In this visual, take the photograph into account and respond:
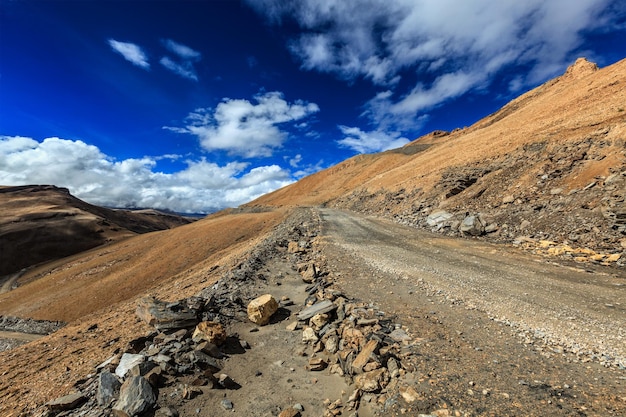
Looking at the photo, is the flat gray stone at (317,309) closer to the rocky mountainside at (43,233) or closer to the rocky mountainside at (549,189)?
the rocky mountainside at (549,189)

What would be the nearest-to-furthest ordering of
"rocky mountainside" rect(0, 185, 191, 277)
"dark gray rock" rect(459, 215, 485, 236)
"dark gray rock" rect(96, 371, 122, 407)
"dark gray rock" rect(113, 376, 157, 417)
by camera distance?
"dark gray rock" rect(113, 376, 157, 417) < "dark gray rock" rect(96, 371, 122, 407) < "dark gray rock" rect(459, 215, 485, 236) < "rocky mountainside" rect(0, 185, 191, 277)

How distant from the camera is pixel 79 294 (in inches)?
1373

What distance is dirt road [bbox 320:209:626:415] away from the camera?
4711 mm

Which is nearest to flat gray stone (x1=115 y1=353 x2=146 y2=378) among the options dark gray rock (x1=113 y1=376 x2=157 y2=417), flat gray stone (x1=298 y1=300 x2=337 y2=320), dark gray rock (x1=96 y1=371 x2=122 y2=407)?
dark gray rock (x1=96 y1=371 x2=122 y2=407)

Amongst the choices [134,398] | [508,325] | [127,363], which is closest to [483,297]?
[508,325]

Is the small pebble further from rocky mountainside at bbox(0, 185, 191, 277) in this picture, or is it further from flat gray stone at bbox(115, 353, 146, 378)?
rocky mountainside at bbox(0, 185, 191, 277)

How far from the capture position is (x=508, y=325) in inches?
285

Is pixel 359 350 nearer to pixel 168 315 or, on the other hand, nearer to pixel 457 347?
pixel 457 347

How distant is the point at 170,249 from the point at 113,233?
85.1 metres

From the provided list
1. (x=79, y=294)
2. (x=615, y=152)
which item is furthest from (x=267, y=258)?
(x=79, y=294)

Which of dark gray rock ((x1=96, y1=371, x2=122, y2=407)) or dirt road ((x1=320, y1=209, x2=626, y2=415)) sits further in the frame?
dark gray rock ((x1=96, y1=371, x2=122, y2=407))

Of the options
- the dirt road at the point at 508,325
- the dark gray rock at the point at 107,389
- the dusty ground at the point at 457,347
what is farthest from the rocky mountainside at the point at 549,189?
the dark gray rock at the point at 107,389

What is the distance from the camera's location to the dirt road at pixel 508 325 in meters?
4.71

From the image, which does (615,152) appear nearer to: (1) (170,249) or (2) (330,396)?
(2) (330,396)
